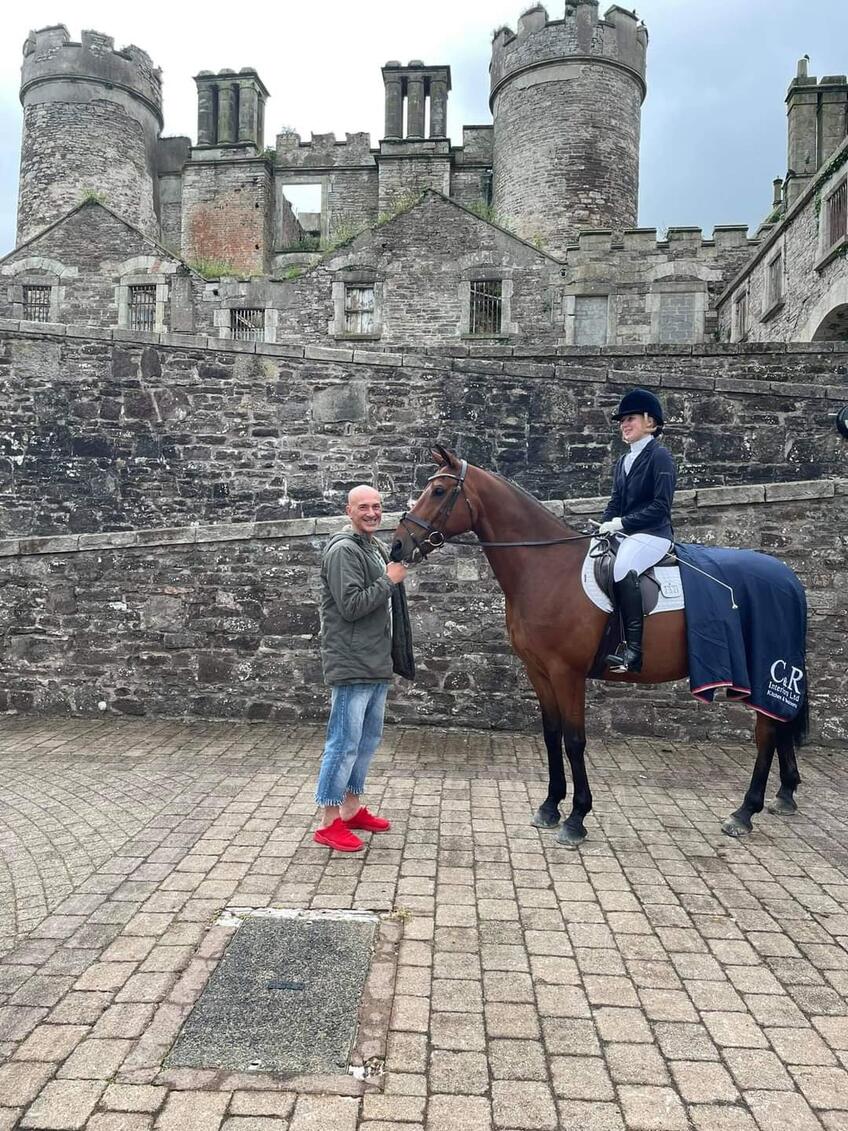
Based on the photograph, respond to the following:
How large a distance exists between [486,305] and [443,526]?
20262mm

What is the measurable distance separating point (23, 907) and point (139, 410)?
796cm

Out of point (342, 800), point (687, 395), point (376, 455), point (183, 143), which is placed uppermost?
point (183, 143)

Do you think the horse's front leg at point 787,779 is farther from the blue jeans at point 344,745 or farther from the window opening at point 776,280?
the window opening at point 776,280

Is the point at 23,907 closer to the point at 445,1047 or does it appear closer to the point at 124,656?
the point at 445,1047

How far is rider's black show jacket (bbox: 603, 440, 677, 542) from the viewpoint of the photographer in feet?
17.0

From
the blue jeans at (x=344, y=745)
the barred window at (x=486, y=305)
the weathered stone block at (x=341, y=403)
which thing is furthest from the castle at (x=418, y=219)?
the blue jeans at (x=344, y=745)

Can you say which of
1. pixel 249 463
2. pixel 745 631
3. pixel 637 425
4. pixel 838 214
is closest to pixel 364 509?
pixel 637 425

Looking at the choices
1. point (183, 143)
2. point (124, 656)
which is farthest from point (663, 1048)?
point (183, 143)

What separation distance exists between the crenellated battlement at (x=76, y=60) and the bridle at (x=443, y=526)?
117 feet

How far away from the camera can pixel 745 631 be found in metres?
5.20

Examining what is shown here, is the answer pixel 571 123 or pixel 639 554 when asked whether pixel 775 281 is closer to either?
pixel 571 123

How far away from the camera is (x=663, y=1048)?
295 centimetres

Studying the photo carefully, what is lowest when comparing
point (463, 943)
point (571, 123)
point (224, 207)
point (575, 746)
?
point (463, 943)

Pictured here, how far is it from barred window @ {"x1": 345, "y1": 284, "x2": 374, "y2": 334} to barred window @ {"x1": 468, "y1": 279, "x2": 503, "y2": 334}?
3022 mm
